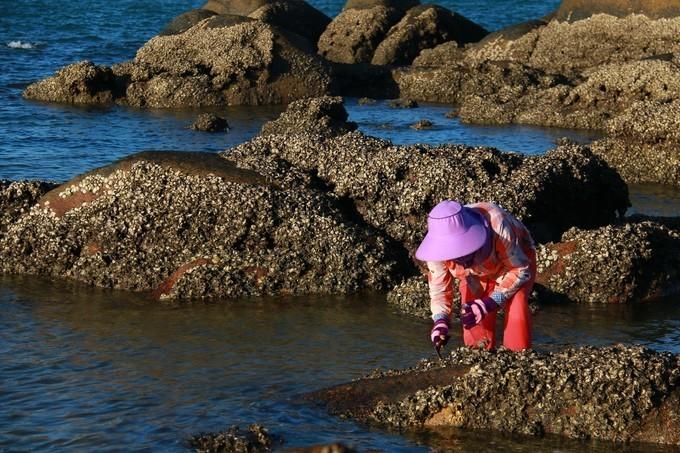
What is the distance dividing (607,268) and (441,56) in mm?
19723

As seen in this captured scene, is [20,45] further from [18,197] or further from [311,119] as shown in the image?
[18,197]

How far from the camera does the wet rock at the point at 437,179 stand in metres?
12.4

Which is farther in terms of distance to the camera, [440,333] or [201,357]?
[201,357]

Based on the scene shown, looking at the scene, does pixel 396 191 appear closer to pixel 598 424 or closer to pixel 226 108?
pixel 598 424

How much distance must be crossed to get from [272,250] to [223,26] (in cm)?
1576

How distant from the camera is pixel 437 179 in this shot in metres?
12.4

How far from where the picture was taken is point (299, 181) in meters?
12.7

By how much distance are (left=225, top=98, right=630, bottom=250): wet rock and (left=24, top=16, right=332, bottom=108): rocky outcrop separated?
41.4 feet

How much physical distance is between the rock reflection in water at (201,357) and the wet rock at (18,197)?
109 cm

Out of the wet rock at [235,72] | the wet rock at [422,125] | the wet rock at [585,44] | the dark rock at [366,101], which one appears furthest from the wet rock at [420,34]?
the wet rock at [422,125]

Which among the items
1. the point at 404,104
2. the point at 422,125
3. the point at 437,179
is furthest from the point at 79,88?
the point at 437,179

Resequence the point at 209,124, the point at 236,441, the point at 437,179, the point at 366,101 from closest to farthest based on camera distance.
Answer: the point at 236,441
the point at 437,179
the point at 209,124
the point at 366,101

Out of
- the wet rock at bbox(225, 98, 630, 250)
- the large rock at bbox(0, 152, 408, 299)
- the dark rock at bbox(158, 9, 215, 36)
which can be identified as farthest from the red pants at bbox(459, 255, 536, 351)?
the dark rock at bbox(158, 9, 215, 36)

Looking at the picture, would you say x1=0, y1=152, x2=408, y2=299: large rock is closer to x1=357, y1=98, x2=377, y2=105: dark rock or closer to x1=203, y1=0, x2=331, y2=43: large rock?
x1=357, y1=98, x2=377, y2=105: dark rock
